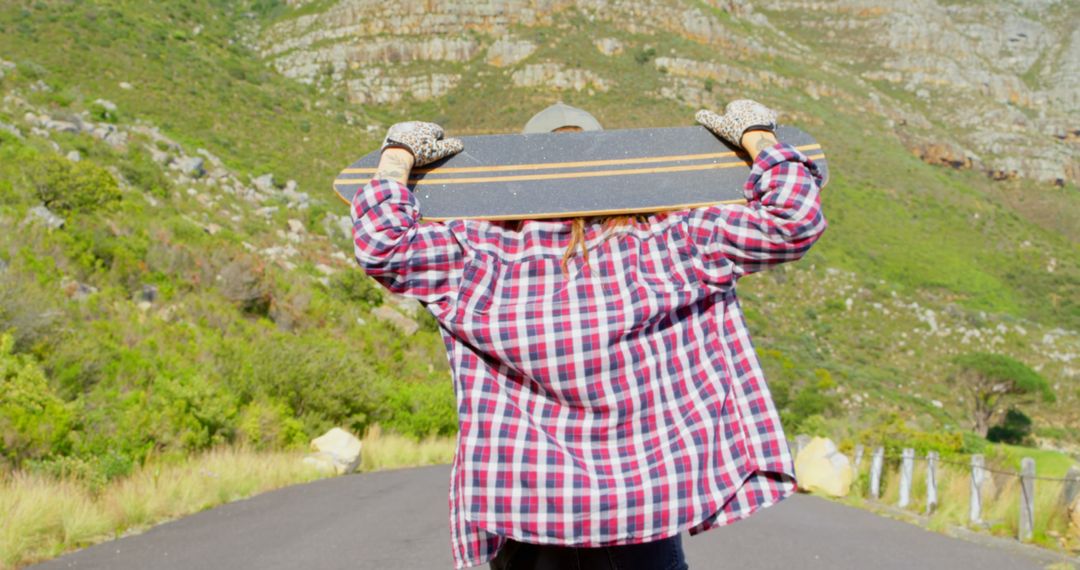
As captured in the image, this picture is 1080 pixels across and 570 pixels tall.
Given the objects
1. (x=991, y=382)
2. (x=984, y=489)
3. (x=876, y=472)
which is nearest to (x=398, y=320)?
(x=876, y=472)

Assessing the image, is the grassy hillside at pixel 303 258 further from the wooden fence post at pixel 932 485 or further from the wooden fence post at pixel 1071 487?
the wooden fence post at pixel 1071 487

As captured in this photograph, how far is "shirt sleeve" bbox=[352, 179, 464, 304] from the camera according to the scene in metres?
2.17

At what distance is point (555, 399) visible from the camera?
2062 millimetres

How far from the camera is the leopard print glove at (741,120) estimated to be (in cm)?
245

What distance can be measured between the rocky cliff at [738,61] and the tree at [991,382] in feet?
89.5

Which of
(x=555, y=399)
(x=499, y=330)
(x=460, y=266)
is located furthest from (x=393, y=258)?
(x=555, y=399)

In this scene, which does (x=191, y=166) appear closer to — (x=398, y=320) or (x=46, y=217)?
(x=398, y=320)

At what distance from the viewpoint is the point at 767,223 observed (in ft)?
6.97

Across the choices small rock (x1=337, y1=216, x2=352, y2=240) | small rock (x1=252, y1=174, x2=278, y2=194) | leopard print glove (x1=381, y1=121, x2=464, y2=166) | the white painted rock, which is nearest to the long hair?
leopard print glove (x1=381, y1=121, x2=464, y2=166)

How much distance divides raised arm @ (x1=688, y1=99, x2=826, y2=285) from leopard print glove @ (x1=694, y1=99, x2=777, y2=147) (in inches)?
8.2

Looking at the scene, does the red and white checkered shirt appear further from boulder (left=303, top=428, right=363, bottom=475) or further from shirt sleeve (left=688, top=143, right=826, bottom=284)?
boulder (left=303, top=428, right=363, bottom=475)

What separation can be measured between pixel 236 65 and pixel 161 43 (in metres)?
4.87

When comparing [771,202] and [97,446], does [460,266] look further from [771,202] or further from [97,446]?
[97,446]

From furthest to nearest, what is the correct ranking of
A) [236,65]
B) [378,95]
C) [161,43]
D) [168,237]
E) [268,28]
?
1. [268,28]
2. [378,95]
3. [236,65]
4. [161,43]
5. [168,237]
